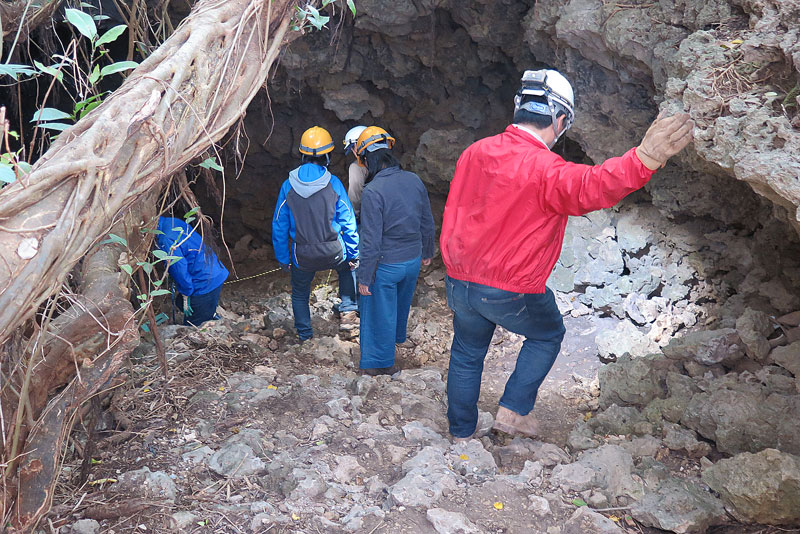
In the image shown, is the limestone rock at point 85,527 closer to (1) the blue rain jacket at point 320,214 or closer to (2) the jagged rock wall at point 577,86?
(2) the jagged rock wall at point 577,86

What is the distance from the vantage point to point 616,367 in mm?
3803

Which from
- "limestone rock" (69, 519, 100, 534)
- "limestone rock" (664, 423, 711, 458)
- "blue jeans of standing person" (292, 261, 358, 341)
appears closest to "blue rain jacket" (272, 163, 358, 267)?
"blue jeans of standing person" (292, 261, 358, 341)

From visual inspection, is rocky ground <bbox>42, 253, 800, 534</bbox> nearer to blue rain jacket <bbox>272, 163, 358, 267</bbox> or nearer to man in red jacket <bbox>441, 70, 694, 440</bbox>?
man in red jacket <bbox>441, 70, 694, 440</bbox>

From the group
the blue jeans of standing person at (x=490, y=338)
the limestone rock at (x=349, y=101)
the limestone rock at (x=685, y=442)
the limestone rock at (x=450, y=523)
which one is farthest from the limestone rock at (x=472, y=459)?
the limestone rock at (x=349, y=101)

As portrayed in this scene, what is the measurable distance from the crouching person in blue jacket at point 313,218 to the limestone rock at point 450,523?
2.47 m

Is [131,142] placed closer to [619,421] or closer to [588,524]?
[588,524]

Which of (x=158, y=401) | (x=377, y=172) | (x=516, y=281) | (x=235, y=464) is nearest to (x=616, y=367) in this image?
(x=516, y=281)

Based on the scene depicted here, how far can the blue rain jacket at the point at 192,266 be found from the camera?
13.8 ft

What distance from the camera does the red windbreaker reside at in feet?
8.40

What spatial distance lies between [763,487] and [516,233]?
136cm

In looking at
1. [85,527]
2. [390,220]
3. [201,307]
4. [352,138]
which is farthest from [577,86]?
[85,527]

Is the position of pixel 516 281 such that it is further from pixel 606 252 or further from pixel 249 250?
pixel 249 250

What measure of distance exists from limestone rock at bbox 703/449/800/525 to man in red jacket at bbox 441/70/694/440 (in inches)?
34.4

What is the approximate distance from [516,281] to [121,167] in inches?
66.8
